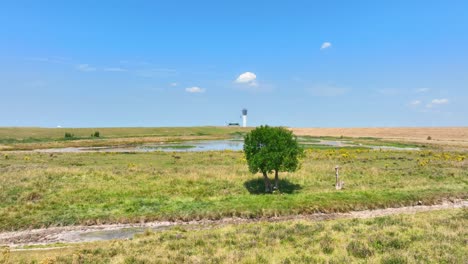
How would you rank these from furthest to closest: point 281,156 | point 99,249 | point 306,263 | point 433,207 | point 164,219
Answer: point 281,156
point 433,207
point 164,219
point 99,249
point 306,263

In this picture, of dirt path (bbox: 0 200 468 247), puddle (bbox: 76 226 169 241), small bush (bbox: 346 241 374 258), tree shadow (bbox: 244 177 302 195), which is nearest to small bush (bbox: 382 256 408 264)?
small bush (bbox: 346 241 374 258)

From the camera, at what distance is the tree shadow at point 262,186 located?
102ft

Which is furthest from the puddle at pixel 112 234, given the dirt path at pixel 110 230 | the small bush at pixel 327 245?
the small bush at pixel 327 245

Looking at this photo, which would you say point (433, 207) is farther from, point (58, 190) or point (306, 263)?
point (58, 190)

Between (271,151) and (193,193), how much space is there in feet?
27.1

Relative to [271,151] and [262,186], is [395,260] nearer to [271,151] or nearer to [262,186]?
[271,151]

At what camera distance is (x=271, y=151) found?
3102 centimetres

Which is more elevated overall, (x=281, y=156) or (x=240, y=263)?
(x=281, y=156)

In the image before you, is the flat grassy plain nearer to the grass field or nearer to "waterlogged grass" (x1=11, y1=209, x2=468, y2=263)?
the grass field

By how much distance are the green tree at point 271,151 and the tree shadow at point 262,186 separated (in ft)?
2.20

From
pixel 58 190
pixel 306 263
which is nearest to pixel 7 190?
pixel 58 190

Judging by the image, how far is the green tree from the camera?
99.6ft

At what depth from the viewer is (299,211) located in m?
24.4

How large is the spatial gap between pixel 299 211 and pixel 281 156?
710cm
